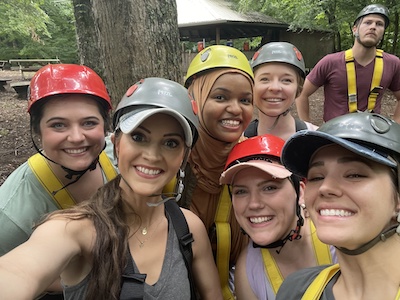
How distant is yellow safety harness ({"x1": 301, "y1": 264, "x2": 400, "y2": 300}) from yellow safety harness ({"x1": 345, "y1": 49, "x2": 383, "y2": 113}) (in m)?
3.50

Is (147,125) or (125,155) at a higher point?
(147,125)

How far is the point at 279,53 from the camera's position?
3.37 meters

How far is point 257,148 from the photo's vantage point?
245 cm

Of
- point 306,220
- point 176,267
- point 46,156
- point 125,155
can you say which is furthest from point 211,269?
point 46,156

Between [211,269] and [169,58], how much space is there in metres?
2.04

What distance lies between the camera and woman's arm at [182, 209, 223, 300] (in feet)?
7.41

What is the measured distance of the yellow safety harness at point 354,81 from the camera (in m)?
4.68

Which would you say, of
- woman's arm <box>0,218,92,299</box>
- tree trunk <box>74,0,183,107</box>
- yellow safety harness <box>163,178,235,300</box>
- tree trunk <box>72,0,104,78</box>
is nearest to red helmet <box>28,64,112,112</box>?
tree trunk <box>74,0,183,107</box>

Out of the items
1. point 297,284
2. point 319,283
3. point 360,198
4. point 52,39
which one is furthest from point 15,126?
point 52,39

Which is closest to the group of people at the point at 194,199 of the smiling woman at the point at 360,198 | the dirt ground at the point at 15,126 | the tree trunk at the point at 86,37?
the smiling woman at the point at 360,198

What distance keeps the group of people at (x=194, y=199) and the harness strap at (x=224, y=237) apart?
0.01 metres

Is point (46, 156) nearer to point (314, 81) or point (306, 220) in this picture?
point (306, 220)

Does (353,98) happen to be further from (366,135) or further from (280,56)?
(366,135)

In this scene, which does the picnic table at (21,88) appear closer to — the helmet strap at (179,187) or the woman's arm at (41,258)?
the helmet strap at (179,187)
